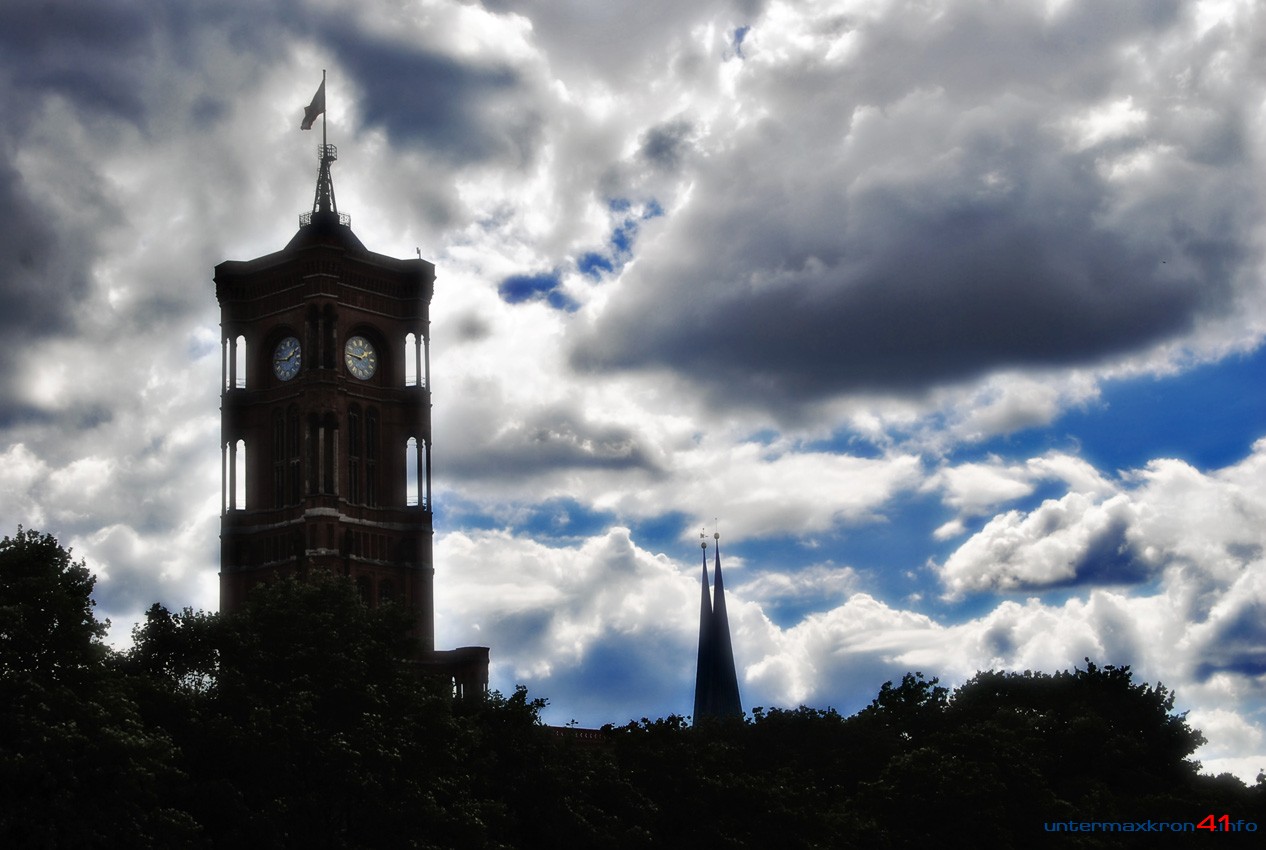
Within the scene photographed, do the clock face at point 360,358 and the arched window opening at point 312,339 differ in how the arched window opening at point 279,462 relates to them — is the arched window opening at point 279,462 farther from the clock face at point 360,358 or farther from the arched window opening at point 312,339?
the clock face at point 360,358

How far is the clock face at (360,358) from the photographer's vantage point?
14025 centimetres

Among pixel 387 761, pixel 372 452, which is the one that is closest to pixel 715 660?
pixel 372 452

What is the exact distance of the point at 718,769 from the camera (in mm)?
82500

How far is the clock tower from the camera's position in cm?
13625

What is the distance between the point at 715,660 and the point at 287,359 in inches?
2279

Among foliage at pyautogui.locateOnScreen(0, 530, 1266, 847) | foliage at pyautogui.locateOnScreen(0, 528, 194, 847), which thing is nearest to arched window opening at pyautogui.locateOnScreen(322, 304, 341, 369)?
foliage at pyautogui.locateOnScreen(0, 530, 1266, 847)

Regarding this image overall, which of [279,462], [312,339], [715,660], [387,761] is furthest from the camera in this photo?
[715,660]

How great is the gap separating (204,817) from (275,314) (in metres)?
80.3

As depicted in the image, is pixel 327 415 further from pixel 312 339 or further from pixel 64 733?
pixel 64 733

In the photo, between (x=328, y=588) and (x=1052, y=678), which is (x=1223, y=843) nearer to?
(x=1052, y=678)

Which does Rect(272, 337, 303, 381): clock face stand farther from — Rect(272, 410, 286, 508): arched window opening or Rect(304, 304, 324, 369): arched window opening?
Rect(272, 410, 286, 508): arched window opening

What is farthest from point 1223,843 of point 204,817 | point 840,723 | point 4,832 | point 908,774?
point 4,832

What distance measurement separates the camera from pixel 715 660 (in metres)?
178

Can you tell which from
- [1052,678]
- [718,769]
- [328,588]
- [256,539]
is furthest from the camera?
[256,539]
